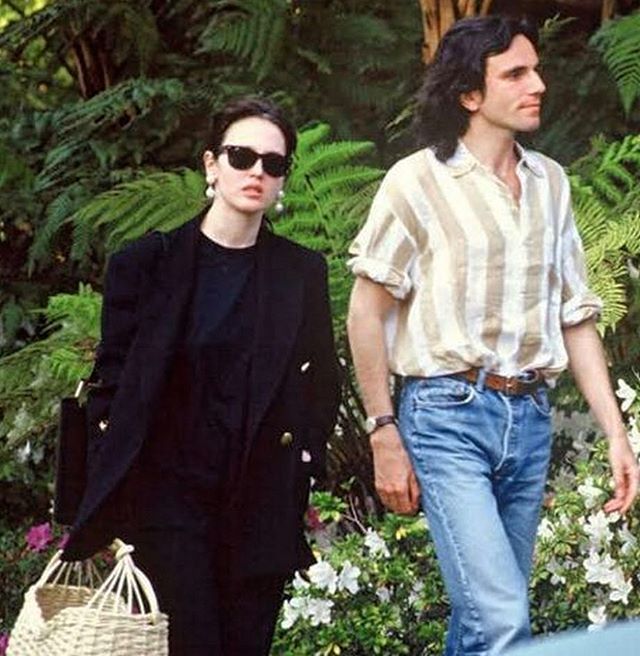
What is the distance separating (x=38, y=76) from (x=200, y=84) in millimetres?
981

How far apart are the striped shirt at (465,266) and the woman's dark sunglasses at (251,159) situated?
258 millimetres

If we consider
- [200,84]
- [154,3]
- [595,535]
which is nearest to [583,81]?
[200,84]

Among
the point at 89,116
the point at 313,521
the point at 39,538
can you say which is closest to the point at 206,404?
the point at 313,521

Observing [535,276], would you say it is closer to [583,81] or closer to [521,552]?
[521,552]

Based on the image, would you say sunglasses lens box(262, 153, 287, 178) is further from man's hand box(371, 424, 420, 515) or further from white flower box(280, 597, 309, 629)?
white flower box(280, 597, 309, 629)

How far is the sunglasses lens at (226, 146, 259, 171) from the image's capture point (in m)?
4.81

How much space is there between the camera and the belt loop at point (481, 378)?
178 inches

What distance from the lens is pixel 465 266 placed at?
4.62 m

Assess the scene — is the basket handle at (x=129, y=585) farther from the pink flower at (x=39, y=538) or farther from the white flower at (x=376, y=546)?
the pink flower at (x=39, y=538)

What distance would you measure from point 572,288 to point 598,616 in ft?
5.35

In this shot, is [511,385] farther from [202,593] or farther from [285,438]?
[202,593]

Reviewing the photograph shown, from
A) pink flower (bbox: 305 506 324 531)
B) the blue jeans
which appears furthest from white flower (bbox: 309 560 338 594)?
the blue jeans

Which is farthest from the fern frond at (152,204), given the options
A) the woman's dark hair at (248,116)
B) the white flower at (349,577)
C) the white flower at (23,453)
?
the woman's dark hair at (248,116)

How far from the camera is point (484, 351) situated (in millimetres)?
4543
